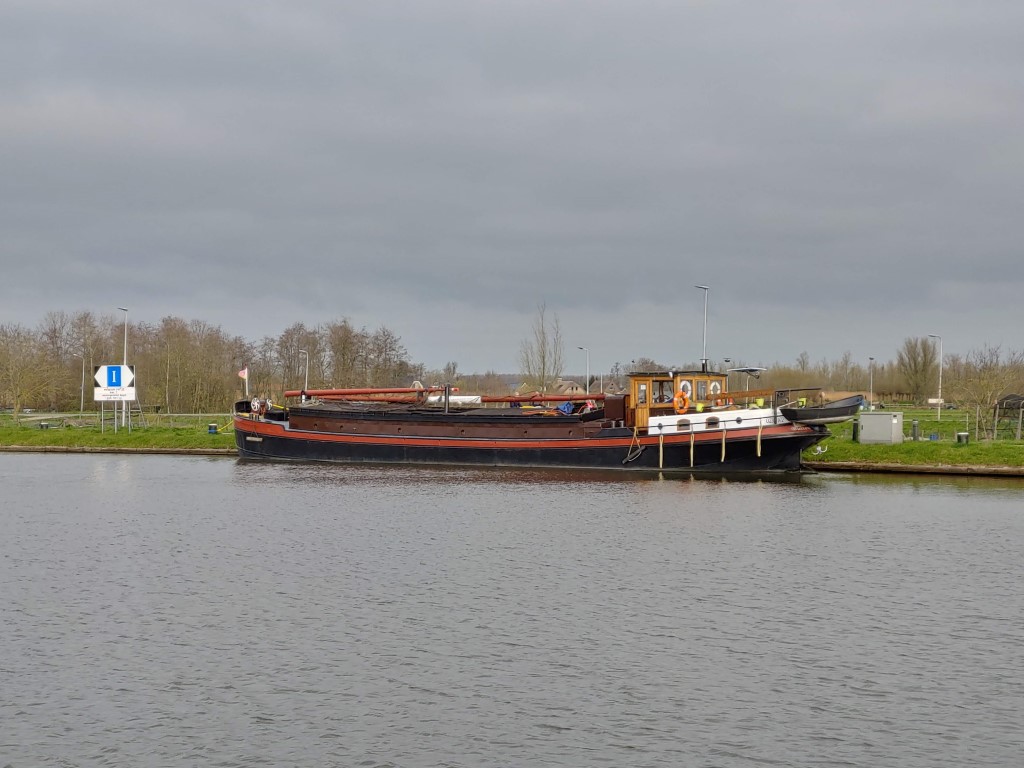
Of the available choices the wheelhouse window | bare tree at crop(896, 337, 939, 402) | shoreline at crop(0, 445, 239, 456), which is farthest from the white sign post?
bare tree at crop(896, 337, 939, 402)

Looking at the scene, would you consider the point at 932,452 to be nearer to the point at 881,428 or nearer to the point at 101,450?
the point at 881,428

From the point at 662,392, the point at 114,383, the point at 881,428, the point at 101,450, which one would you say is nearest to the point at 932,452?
the point at 881,428

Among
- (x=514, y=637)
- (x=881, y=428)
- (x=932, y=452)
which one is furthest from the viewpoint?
(x=881, y=428)

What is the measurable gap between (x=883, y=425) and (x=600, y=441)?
1270 cm

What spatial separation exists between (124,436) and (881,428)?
Answer: 41.1m

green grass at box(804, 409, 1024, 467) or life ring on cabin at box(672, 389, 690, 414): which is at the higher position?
life ring on cabin at box(672, 389, 690, 414)

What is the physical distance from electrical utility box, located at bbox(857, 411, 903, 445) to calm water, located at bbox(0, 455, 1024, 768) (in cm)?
1488

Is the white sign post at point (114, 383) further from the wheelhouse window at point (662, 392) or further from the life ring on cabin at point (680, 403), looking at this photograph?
the life ring on cabin at point (680, 403)

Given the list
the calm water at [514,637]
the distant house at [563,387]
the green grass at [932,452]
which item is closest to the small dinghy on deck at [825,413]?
the green grass at [932,452]

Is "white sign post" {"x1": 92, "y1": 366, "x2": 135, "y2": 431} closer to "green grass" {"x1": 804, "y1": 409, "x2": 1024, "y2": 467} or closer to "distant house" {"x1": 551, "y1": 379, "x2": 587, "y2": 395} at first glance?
"distant house" {"x1": 551, "y1": 379, "x2": 587, "y2": 395}

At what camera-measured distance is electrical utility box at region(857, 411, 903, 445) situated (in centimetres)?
4853

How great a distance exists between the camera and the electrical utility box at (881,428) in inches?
1911

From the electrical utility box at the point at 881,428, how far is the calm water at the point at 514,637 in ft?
48.8

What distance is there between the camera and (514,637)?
18.2 metres
